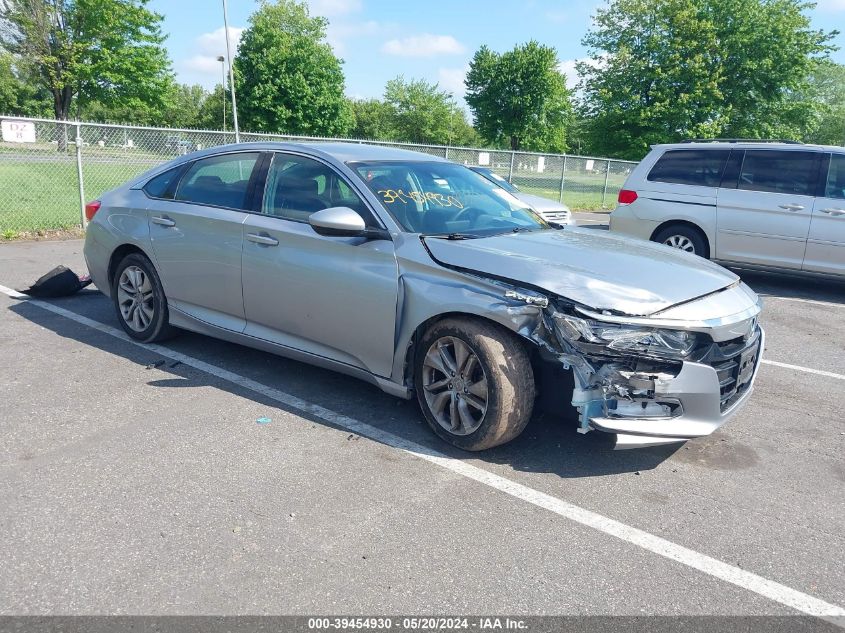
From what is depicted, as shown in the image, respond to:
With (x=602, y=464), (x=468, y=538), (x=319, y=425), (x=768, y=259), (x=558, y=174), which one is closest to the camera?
(x=468, y=538)

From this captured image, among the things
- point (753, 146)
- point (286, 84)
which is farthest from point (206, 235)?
point (286, 84)

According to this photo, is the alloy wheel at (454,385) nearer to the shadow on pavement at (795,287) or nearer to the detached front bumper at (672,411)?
the detached front bumper at (672,411)

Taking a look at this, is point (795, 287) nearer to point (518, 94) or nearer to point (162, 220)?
point (162, 220)

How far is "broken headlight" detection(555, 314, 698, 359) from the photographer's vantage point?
3.26 meters

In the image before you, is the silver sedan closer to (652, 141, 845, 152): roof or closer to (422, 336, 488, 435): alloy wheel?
(422, 336, 488, 435): alloy wheel

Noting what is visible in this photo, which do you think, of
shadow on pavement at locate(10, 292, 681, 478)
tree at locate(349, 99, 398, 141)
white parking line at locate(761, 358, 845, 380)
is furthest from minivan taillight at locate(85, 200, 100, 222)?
tree at locate(349, 99, 398, 141)

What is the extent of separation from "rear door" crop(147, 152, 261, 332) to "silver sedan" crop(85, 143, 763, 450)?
14 mm

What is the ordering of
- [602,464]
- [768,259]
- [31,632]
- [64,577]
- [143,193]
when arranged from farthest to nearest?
[768,259] < [143,193] < [602,464] < [64,577] < [31,632]

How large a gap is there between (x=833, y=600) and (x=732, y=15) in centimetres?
3771

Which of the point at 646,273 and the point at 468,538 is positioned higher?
the point at 646,273

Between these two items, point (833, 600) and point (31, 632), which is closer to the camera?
point (31, 632)

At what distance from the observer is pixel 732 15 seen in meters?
33.7

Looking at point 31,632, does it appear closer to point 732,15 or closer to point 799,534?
point 799,534

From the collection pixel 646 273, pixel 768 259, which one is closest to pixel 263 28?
pixel 768 259
